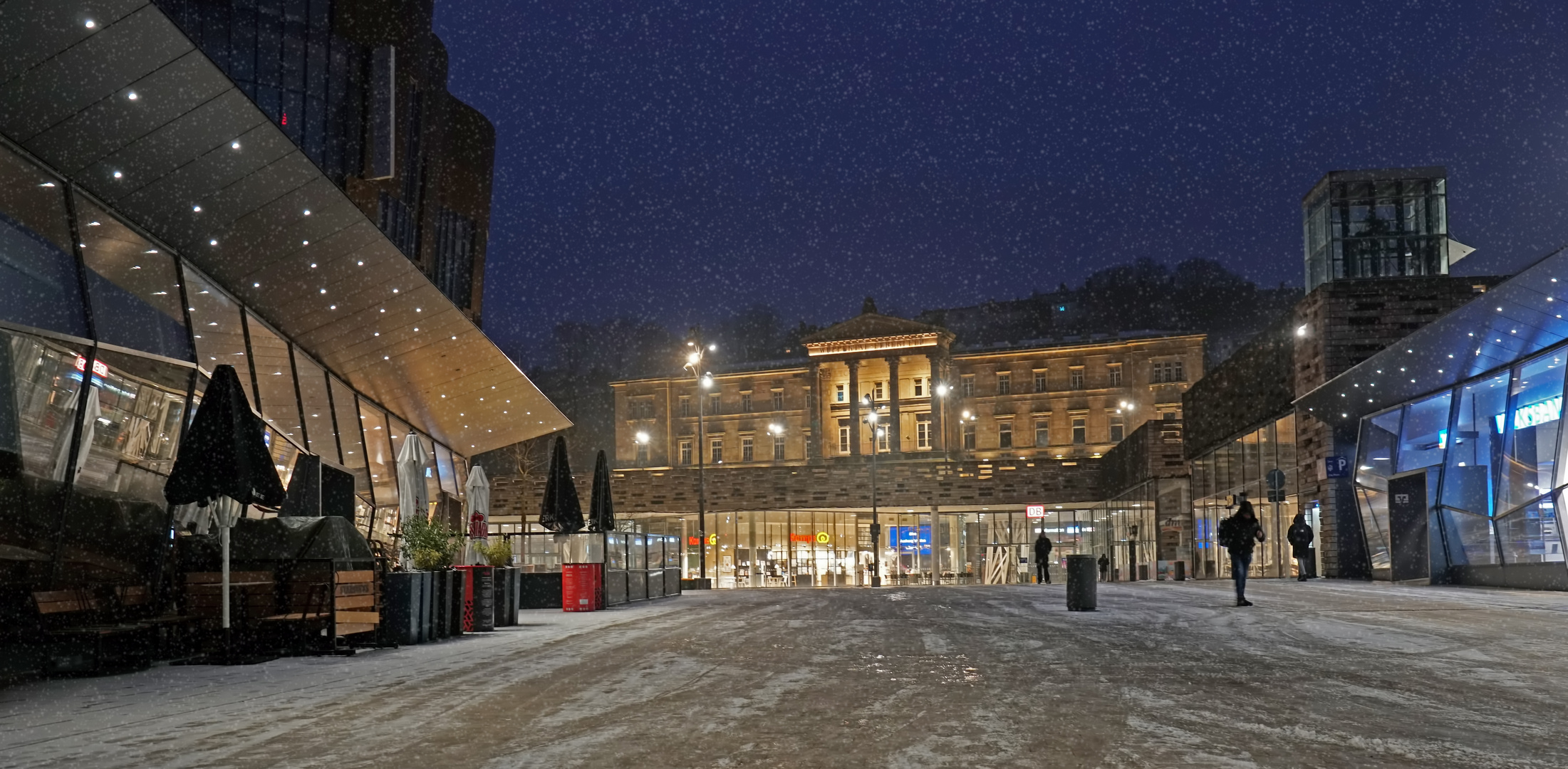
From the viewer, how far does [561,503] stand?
2488cm

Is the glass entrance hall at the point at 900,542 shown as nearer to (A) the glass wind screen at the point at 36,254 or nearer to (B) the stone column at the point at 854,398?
(B) the stone column at the point at 854,398

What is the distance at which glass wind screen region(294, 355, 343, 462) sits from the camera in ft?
64.7

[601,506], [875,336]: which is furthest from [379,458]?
[875,336]

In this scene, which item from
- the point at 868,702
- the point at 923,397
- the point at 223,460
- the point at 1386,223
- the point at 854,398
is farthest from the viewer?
the point at 854,398

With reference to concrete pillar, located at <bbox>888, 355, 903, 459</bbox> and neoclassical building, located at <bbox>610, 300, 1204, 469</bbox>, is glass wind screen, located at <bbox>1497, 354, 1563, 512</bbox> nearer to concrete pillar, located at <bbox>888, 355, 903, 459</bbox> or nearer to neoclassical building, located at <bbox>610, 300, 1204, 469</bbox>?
neoclassical building, located at <bbox>610, 300, 1204, 469</bbox>

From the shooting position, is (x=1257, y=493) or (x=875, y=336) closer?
(x=1257, y=493)

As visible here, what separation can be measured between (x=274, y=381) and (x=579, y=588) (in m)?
7.02

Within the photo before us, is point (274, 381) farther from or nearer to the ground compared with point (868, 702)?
farther from the ground

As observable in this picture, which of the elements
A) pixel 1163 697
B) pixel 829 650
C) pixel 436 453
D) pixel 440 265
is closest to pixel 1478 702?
pixel 1163 697

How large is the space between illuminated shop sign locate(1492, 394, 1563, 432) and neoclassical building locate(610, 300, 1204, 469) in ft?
242

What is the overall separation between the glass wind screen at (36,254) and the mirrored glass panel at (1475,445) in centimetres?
2165

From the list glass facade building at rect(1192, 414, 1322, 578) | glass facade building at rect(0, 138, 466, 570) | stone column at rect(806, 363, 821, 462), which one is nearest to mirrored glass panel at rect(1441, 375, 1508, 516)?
glass facade building at rect(1192, 414, 1322, 578)

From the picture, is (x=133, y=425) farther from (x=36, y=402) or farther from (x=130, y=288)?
(x=36, y=402)

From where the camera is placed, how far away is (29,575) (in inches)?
399
